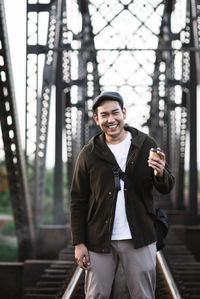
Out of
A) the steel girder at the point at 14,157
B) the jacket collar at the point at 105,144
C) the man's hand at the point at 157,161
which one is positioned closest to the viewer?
the man's hand at the point at 157,161

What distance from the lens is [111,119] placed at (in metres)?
3.27

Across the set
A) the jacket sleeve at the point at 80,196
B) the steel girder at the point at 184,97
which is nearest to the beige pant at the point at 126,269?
the jacket sleeve at the point at 80,196

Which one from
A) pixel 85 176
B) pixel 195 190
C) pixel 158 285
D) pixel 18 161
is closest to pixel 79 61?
pixel 195 190

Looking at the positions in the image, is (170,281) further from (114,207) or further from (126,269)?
(114,207)

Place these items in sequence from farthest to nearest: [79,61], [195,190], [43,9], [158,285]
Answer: [79,61]
[195,190]
[43,9]
[158,285]

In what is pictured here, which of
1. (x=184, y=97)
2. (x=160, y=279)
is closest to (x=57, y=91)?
(x=184, y=97)

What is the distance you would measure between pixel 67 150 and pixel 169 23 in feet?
15.2

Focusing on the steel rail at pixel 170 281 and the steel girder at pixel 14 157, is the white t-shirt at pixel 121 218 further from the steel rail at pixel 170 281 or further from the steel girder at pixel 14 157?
the steel girder at pixel 14 157

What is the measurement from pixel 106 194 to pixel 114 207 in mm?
88

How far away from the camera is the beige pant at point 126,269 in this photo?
10.4 ft

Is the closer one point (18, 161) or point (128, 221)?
point (128, 221)

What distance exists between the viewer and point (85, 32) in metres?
16.7

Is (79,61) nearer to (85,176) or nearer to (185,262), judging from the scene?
(185,262)

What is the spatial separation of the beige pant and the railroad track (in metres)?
1.59
